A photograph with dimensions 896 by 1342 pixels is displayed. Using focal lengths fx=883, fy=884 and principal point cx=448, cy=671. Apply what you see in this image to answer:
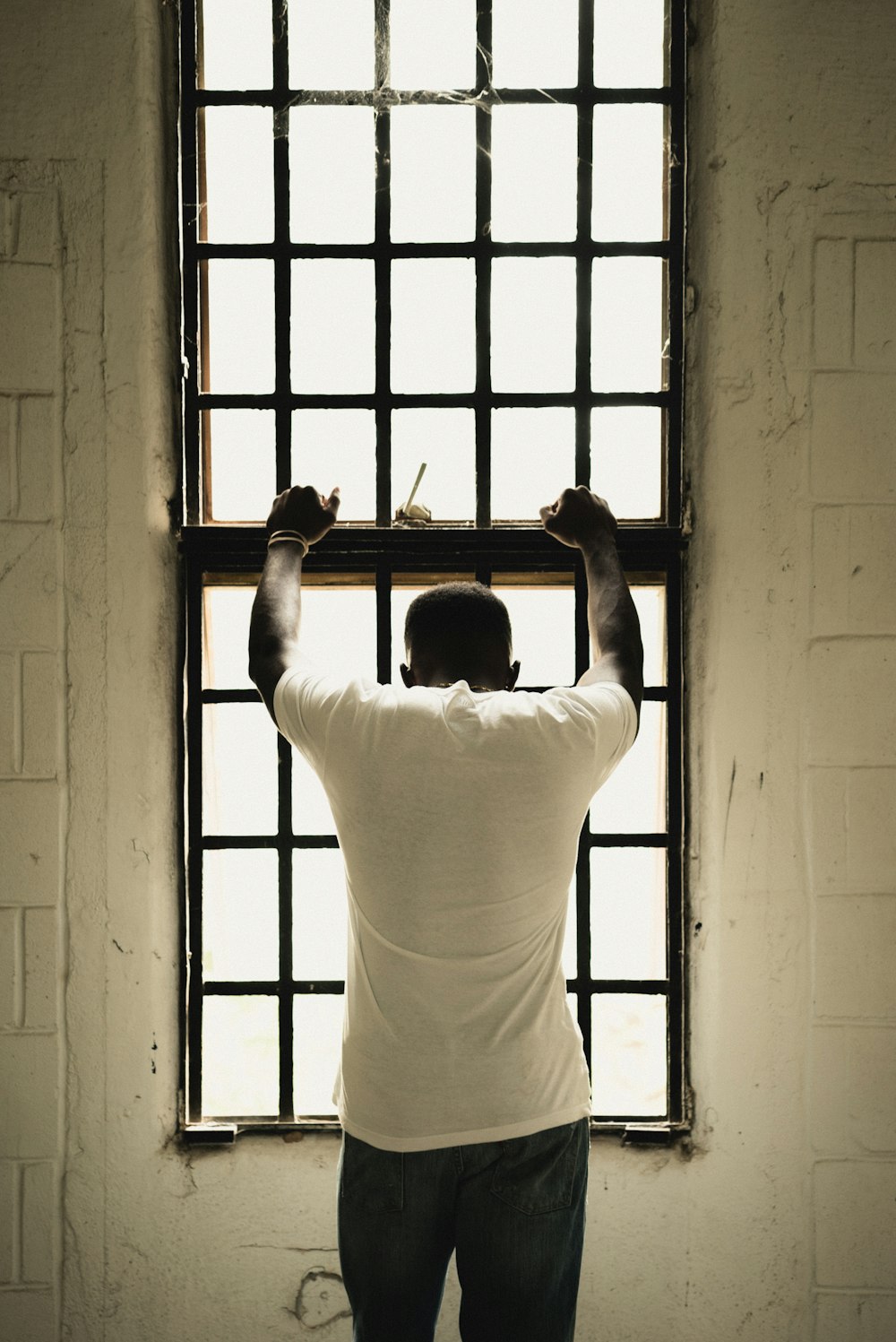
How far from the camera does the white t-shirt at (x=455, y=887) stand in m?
1.27

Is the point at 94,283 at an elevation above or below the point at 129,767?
above

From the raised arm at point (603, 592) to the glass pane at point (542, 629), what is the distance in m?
0.20

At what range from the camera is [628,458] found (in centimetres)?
198

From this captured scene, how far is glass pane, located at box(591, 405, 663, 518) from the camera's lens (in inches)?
77.7

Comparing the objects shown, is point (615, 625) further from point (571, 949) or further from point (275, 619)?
point (571, 949)

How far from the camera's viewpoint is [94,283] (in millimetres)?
1829

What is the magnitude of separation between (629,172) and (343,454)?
0.88 m

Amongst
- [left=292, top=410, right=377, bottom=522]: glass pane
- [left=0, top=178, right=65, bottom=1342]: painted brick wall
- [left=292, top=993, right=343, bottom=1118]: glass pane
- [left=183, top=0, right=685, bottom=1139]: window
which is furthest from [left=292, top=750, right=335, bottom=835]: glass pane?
[left=292, top=410, right=377, bottom=522]: glass pane

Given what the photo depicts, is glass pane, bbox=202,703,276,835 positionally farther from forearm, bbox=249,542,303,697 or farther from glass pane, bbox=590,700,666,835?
glass pane, bbox=590,700,666,835

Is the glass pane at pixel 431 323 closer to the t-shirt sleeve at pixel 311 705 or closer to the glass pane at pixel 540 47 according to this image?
the glass pane at pixel 540 47

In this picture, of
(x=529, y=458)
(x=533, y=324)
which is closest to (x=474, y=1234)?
(x=529, y=458)

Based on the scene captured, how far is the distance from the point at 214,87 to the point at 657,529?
1378 millimetres

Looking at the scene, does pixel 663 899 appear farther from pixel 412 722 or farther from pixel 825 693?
pixel 412 722

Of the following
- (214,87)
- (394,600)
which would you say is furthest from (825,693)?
(214,87)
